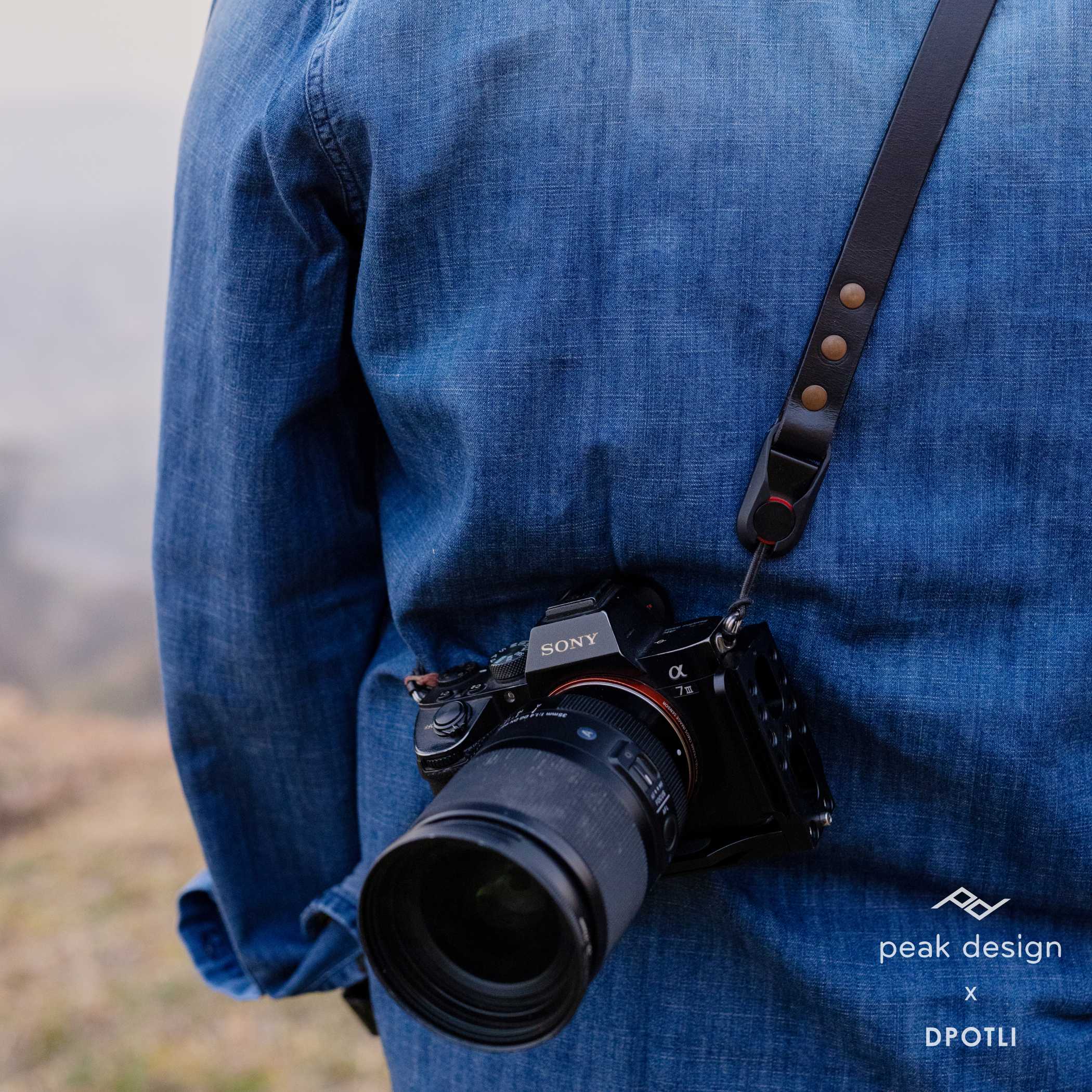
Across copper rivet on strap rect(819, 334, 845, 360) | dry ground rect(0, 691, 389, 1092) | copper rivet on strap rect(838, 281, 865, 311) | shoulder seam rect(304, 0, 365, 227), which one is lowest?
dry ground rect(0, 691, 389, 1092)

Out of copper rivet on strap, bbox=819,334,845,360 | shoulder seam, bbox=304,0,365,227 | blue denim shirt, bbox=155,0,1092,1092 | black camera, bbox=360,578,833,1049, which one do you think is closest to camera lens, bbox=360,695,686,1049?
black camera, bbox=360,578,833,1049

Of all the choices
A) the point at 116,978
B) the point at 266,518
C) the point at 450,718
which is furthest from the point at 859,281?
the point at 116,978

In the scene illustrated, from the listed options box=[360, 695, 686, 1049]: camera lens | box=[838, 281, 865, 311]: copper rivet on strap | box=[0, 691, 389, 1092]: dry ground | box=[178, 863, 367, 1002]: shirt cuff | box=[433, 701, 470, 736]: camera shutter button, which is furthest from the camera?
box=[0, 691, 389, 1092]: dry ground

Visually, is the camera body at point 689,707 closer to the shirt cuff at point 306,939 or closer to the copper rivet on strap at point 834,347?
the copper rivet on strap at point 834,347

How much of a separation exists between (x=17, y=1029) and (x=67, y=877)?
0.63 metres

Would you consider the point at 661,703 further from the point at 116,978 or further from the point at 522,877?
the point at 116,978

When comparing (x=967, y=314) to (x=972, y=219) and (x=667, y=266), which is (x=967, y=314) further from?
(x=667, y=266)

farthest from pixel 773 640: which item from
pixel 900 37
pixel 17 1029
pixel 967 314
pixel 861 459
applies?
pixel 17 1029

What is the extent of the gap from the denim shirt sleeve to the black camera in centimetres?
23

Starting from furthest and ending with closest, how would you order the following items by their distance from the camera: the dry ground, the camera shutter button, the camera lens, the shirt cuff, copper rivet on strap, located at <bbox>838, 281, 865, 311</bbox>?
the dry ground < the shirt cuff < the camera shutter button < copper rivet on strap, located at <bbox>838, 281, 865, 311</bbox> < the camera lens

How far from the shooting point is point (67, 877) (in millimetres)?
2625

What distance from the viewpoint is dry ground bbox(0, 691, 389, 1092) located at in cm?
194

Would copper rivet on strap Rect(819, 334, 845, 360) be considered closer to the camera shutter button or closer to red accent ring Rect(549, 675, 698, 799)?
red accent ring Rect(549, 675, 698, 799)

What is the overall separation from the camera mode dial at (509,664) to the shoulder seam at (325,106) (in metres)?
0.39
